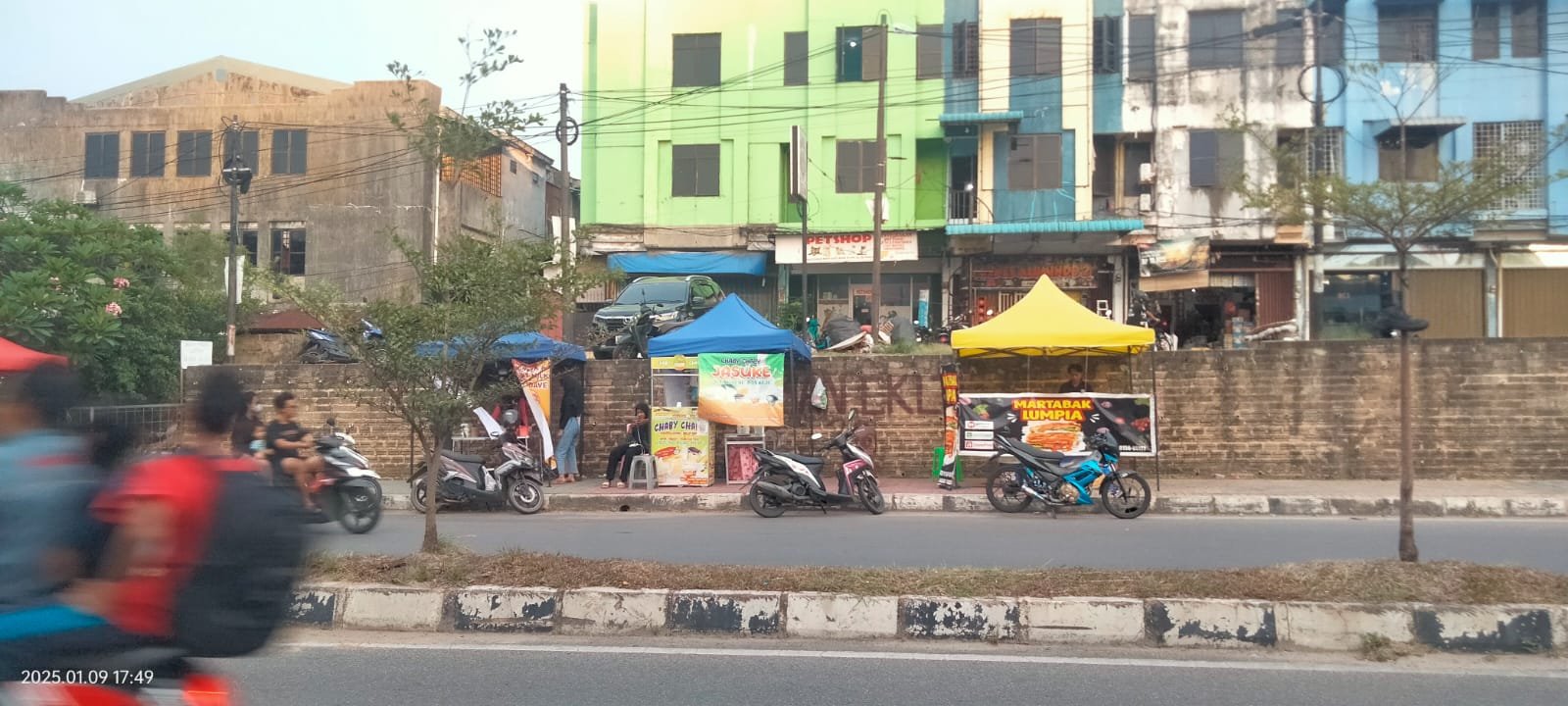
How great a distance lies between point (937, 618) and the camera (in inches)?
260

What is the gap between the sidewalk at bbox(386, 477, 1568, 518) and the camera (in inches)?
499

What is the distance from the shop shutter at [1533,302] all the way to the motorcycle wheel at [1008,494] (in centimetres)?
1915

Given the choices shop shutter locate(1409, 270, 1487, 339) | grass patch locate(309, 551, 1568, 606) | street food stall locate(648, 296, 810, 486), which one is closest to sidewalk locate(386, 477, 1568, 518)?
street food stall locate(648, 296, 810, 486)

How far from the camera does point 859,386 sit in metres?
16.3

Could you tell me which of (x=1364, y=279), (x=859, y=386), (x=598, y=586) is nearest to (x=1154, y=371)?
(x=859, y=386)

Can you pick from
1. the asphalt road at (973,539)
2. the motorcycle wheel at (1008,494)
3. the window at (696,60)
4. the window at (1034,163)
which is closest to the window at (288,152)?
the window at (696,60)

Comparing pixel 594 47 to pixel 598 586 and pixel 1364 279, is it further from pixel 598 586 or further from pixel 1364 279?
pixel 598 586

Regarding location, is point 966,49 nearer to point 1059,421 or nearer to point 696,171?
point 696,171

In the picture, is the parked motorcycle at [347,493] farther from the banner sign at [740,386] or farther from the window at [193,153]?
the window at [193,153]

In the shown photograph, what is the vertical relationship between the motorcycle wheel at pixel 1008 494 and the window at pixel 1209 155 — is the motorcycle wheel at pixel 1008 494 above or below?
below

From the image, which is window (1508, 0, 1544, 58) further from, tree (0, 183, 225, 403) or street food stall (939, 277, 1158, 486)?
tree (0, 183, 225, 403)

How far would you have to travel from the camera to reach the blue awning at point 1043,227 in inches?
979

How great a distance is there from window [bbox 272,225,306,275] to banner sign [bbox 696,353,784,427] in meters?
21.8

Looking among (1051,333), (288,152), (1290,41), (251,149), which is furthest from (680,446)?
(251,149)
